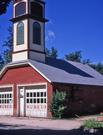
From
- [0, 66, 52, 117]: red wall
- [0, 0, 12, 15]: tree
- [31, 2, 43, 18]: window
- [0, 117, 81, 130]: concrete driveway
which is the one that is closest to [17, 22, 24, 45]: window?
[31, 2, 43, 18]: window

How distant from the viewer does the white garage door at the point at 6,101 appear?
114ft

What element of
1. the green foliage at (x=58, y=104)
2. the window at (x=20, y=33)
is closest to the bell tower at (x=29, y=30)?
the window at (x=20, y=33)

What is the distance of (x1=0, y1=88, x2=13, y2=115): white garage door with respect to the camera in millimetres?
34781

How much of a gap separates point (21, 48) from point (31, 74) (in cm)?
288

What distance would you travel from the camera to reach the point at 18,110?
3375 centimetres

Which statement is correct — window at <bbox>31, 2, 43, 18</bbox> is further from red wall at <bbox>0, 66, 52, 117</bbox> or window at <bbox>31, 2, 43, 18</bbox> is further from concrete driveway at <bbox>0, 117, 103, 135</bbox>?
concrete driveway at <bbox>0, 117, 103, 135</bbox>

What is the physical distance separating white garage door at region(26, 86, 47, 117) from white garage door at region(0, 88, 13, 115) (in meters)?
2.28

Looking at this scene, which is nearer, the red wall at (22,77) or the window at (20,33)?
the red wall at (22,77)

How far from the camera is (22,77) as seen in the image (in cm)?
3378

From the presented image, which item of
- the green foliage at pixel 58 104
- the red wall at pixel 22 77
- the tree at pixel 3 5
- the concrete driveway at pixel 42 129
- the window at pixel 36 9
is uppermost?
the window at pixel 36 9

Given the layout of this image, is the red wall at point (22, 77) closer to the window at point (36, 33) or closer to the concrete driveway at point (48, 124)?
the window at point (36, 33)

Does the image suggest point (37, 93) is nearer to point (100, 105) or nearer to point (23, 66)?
point (23, 66)

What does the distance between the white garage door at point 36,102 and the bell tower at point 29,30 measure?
3208 millimetres

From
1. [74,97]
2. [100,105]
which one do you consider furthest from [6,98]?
[100,105]
